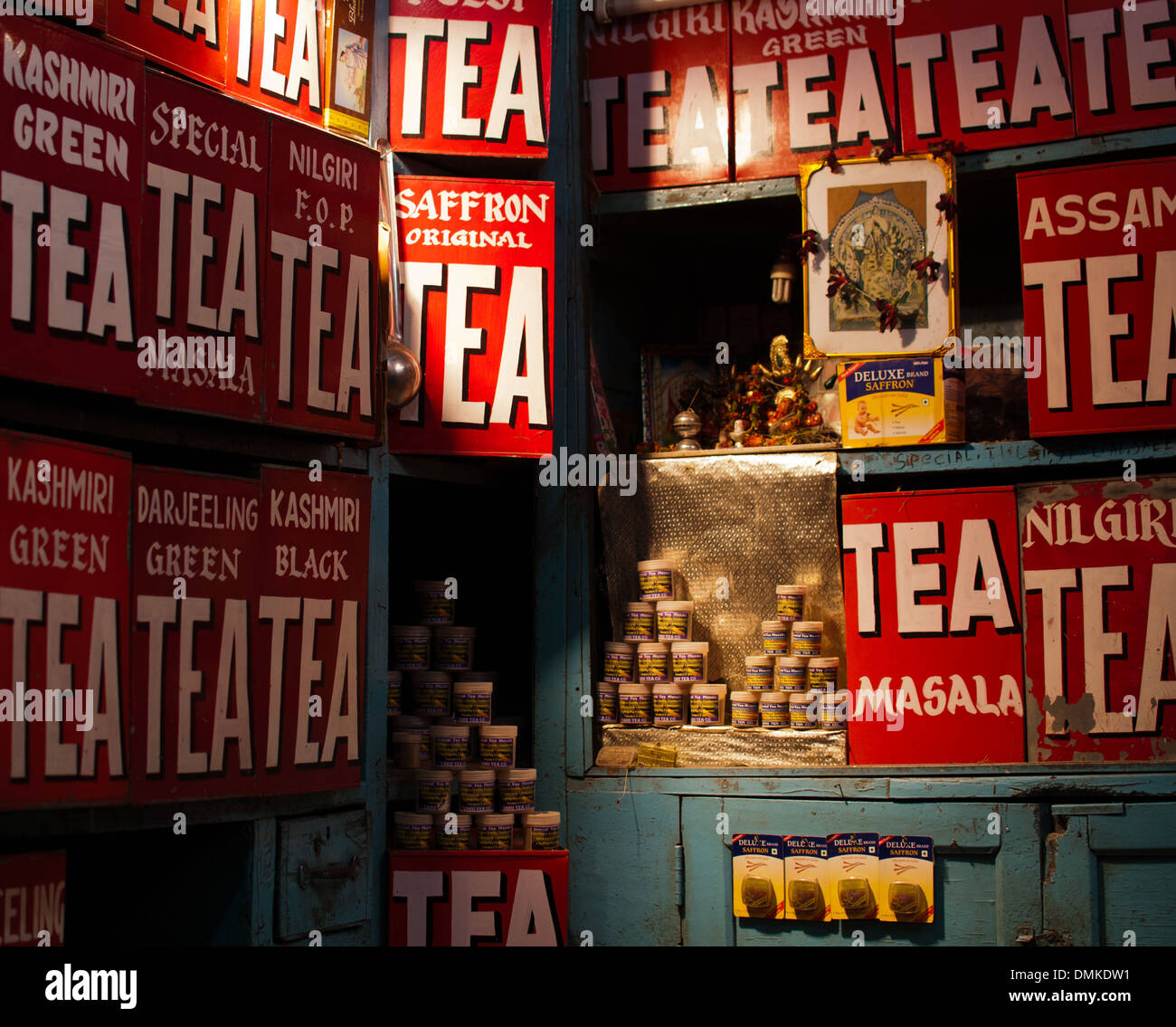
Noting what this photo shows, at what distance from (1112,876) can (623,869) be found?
5.76 ft

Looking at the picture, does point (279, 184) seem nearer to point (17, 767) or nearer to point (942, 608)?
point (17, 767)

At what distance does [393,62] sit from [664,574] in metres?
2.22

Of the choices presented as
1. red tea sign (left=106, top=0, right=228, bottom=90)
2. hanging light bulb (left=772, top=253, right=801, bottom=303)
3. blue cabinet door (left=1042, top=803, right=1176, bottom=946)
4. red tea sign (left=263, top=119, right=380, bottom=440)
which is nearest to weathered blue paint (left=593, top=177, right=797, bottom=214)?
hanging light bulb (left=772, top=253, right=801, bottom=303)

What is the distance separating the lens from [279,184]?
4.07m

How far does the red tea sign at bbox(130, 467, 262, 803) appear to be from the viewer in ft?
11.7

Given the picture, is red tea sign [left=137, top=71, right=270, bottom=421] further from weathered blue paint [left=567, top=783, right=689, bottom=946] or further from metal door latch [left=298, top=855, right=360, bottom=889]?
weathered blue paint [left=567, top=783, right=689, bottom=946]

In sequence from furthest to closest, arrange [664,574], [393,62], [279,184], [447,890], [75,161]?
[664,574], [393,62], [447,890], [279,184], [75,161]

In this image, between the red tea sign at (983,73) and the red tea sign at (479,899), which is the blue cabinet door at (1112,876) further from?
the red tea sign at (983,73)

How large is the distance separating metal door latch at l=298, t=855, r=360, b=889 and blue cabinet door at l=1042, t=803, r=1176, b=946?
2.39 meters

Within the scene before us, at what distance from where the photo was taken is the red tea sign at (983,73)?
5.11m

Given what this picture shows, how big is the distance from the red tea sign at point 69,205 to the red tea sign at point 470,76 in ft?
5.18

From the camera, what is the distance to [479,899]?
15.3ft

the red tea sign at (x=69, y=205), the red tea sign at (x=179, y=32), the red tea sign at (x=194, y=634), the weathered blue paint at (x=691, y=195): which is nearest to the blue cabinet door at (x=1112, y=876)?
the weathered blue paint at (x=691, y=195)
